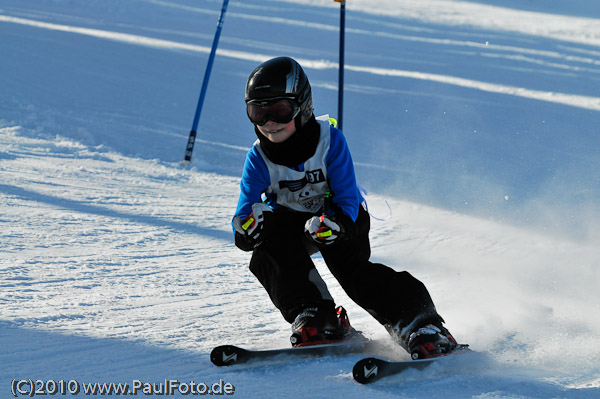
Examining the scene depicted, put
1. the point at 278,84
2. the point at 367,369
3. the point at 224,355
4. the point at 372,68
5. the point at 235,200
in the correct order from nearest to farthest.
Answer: the point at 367,369
the point at 224,355
the point at 278,84
the point at 235,200
the point at 372,68

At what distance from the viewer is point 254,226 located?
2.86m

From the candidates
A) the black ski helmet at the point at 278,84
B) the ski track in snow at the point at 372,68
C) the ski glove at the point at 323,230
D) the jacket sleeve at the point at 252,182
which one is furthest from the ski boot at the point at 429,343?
the ski track in snow at the point at 372,68

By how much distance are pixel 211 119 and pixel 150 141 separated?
1.36 metres

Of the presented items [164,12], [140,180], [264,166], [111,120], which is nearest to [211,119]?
[111,120]

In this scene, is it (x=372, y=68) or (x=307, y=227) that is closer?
(x=307, y=227)

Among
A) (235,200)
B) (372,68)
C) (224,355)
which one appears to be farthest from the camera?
(372,68)

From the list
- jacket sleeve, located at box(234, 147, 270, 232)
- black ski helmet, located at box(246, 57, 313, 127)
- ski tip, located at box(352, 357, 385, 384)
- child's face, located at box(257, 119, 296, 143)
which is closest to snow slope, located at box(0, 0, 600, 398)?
ski tip, located at box(352, 357, 385, 384)

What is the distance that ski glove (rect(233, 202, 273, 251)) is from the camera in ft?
9.39

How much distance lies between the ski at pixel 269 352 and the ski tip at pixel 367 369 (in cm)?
29

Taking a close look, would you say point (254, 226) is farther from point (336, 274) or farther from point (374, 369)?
point (374, 369)

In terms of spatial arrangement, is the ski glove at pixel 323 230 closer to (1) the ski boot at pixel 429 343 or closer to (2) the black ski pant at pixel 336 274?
(2) the black ski pant at pixel 336 274

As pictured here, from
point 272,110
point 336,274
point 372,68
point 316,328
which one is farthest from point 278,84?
point 372,68

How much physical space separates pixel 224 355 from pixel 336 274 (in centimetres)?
70

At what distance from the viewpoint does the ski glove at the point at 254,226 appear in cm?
286
